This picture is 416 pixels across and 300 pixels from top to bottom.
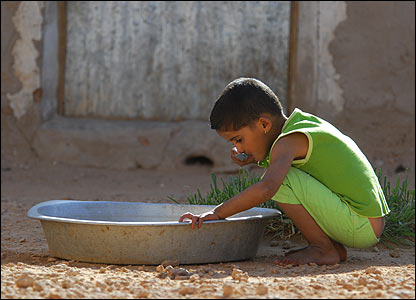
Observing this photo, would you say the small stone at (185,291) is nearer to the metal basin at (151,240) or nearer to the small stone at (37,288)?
the small stone at (37,288)

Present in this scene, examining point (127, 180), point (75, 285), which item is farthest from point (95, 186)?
point (75, 285)

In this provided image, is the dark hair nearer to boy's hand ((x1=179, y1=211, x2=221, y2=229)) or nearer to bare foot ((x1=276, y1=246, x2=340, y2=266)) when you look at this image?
boy's hand ((x1=179, y1=211, x2=221, y2=229))

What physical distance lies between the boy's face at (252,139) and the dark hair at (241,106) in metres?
0.03

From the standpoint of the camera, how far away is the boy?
256 cm

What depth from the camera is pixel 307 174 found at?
8.59 feet

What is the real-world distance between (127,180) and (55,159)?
68cm

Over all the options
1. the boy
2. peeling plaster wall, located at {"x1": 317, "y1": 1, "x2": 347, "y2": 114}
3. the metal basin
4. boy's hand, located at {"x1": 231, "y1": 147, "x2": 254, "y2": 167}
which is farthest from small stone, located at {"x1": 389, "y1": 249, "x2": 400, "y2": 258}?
peeling plaster wall, located at {"x1": 317, "y1": 1, "x2": 347, "y2": 114}

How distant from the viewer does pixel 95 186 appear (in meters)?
5.07

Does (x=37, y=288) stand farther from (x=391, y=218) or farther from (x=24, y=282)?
(x=391, y=218)

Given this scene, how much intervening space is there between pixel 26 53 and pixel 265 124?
10.7 feet

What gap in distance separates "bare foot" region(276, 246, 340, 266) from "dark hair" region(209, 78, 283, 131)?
1.85 ft

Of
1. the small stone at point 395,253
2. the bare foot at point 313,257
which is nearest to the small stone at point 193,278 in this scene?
the bare foot at point 313,257

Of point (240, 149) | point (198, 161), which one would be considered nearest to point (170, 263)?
point (240, 149)

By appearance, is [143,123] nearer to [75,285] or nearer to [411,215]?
[411,215]
